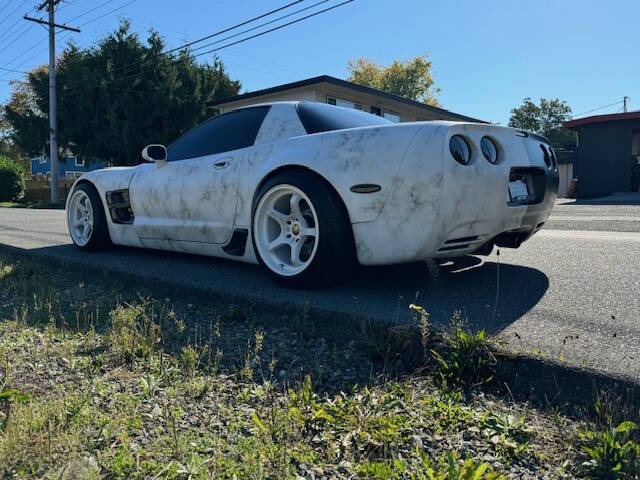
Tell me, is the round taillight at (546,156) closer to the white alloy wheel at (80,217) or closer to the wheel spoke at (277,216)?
the wheel spoke at (277,216)

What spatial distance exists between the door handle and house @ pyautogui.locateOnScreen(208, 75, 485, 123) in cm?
1537

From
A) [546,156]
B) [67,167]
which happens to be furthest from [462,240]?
[67,167]

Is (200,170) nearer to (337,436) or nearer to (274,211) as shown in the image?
(274,211)

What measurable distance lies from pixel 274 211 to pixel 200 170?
3.21ft

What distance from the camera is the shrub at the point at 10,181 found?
3192 centimetres

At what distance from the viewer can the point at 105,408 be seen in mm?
1846

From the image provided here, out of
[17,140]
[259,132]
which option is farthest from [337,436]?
[17,140]

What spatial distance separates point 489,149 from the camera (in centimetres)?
308

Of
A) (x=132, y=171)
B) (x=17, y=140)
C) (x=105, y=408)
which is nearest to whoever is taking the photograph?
(x=105, y=408)

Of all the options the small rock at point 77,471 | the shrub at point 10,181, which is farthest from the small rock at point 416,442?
the shrub at point 10,181

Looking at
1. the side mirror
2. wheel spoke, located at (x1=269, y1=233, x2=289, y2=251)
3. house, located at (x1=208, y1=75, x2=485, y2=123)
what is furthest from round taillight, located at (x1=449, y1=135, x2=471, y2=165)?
house, located at (x1=208, y1=75, x2=485, y2=123)

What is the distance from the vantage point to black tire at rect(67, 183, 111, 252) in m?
5.11

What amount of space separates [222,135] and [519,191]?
2319 mm

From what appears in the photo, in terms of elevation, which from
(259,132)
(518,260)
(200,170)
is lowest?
(518,260)
